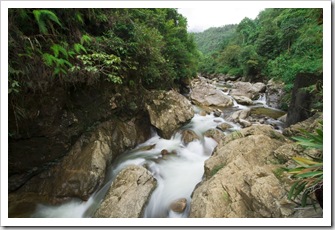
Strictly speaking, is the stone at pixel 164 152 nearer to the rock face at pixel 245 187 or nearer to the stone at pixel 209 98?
the rock face at pixel 245 187

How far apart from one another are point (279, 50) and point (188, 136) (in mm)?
12111

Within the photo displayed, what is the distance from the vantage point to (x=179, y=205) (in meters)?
2.86

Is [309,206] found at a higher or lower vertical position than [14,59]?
lower

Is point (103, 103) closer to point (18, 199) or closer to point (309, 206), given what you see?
point (18, 199)

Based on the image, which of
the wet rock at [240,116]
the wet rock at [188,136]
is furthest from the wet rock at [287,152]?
the wet rock at [240,116]

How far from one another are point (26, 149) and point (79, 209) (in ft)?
4.41

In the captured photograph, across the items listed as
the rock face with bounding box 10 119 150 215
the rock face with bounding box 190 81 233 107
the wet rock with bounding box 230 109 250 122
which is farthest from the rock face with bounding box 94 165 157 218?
the rock face with bounding box 190 81 233 107

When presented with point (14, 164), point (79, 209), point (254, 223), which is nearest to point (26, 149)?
point (14, 164)

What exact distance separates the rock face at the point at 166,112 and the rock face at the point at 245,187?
2102 mm

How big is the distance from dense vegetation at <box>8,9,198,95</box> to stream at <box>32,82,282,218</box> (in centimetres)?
176

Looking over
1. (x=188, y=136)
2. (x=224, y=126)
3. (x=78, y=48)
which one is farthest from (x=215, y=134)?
(x=78, y=48)

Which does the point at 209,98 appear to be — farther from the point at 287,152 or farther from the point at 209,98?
the point at 287,152

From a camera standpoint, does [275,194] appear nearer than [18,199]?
Yes

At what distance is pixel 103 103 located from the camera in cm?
380
